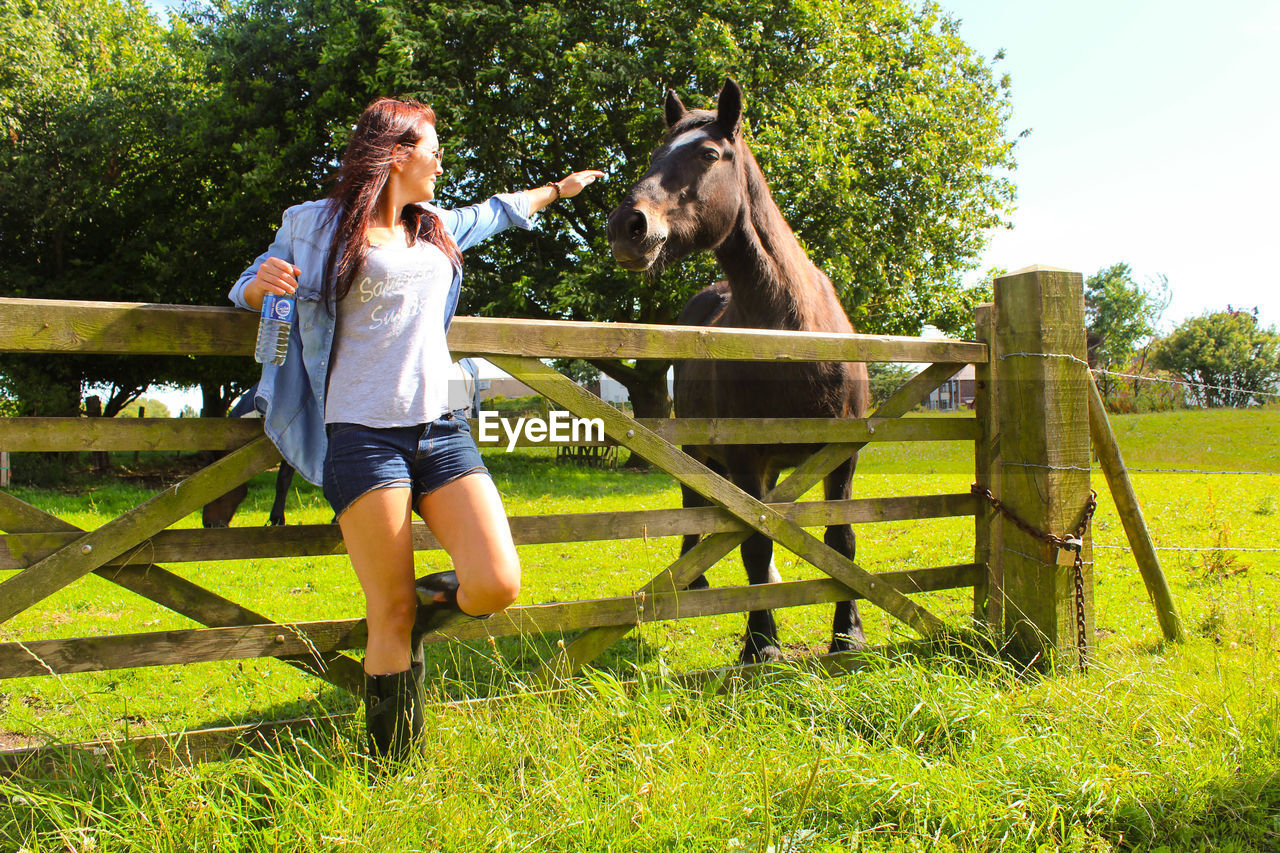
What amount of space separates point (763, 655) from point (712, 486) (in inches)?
49.1

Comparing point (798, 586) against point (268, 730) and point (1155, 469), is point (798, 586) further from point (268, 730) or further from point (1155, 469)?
point (1155, 469)

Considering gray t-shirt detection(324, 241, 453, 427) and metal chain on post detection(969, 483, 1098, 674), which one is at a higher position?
gray t-shirt detection(324, 241, 453, 427)

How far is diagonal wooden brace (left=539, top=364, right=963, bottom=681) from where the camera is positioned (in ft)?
10.0

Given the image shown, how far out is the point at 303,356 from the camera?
2.37 meters

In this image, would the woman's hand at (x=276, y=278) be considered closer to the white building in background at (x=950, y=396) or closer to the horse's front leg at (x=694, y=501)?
the horse's front leg at (x=694, y=501)

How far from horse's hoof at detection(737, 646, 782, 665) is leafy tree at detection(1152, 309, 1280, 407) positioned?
149 ft

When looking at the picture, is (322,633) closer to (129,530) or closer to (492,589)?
(129,530)

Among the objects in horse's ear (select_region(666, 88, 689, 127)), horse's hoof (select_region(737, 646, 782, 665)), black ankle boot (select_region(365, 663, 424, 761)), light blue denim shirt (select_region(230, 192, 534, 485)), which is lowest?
horse's hoof (select_region(737, 646, 782, 665))

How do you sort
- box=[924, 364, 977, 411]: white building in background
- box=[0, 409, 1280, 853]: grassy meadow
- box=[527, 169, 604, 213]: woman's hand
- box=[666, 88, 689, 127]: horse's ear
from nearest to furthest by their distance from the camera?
box=[0, 409, 1280, 853]: grassy meadow → box=[527, 169, 604, 213]: woman's hand → box=[666, 88, 689, 127]: horse's ear → box=[924, 364, 977, 411]: white building in background

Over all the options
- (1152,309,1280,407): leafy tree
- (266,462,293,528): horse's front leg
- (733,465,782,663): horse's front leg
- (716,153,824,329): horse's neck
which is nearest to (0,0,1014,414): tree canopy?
(266,462,293,528): horse's front leg

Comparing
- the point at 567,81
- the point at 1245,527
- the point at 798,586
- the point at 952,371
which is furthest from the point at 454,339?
the point at 567,81

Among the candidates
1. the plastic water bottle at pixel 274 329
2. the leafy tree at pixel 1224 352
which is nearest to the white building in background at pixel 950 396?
the leafy tree at pixel 1224 352

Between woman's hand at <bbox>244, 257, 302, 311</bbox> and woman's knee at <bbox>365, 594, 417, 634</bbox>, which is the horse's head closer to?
woman's hand at <bbox>244, 257, 302, 311</bbox>

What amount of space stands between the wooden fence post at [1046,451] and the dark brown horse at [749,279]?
873 millimetres
